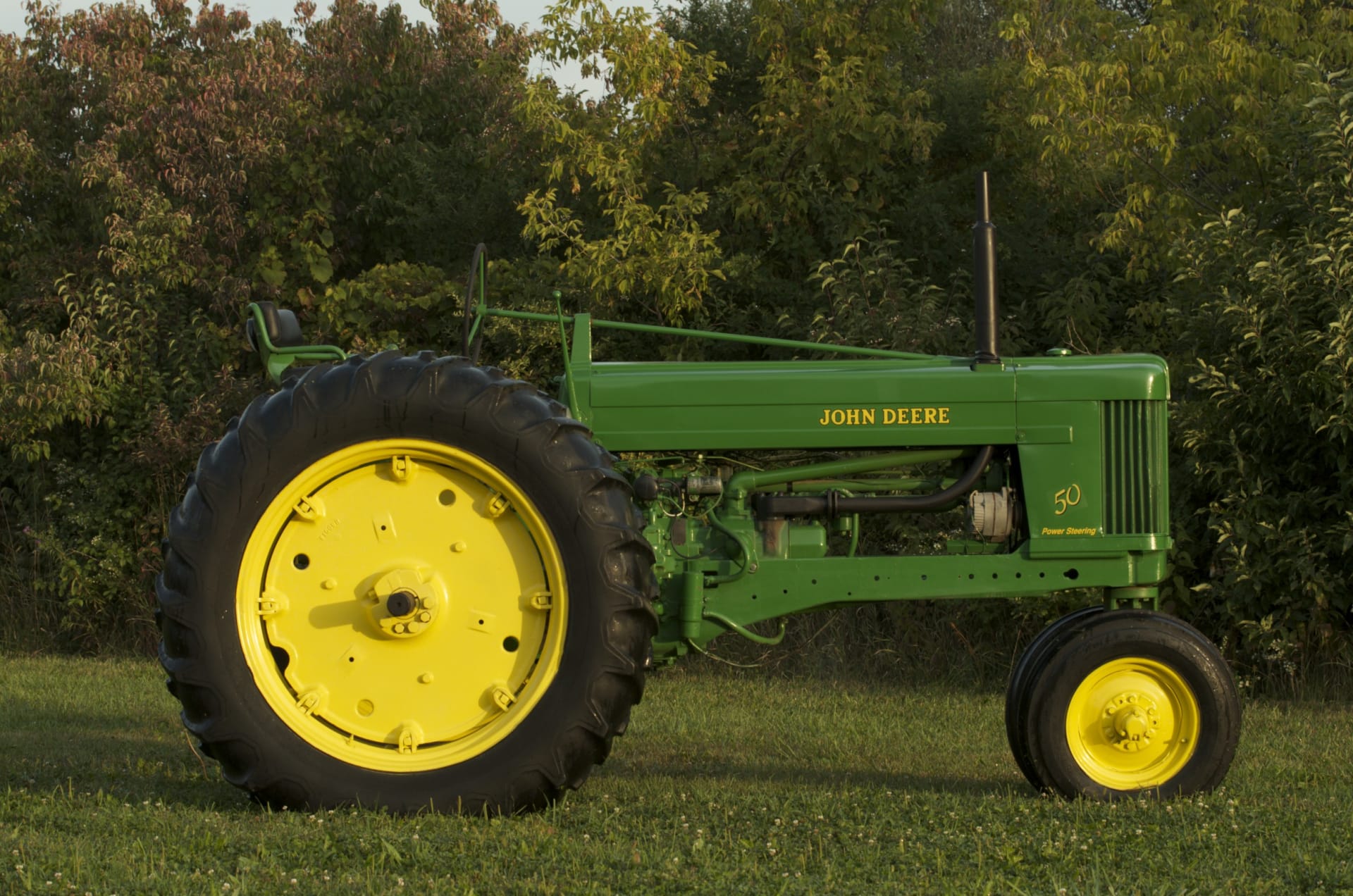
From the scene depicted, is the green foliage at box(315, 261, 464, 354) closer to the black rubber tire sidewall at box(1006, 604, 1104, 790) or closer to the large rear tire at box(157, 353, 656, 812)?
the large rear tire at box(157, 353, 656, 812)

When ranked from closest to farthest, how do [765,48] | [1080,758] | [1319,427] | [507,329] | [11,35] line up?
[1080,758] → [1319,427] → [507,329] → [765,48] → [11,35]

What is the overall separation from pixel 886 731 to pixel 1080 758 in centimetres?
171

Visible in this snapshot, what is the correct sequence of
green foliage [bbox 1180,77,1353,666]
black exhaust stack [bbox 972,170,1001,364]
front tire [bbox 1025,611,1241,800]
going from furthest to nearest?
green foliage [bbox 1180,77,1353,666], black exhaust stack [bbox 972,170,1001,364], front tire [bbox 1025,611,1241,800]

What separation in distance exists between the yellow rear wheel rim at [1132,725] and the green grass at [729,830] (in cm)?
17

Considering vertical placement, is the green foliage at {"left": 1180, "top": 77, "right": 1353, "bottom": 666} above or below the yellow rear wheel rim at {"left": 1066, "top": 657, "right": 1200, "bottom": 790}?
above

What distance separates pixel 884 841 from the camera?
417 cm

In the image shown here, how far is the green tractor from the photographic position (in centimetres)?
436

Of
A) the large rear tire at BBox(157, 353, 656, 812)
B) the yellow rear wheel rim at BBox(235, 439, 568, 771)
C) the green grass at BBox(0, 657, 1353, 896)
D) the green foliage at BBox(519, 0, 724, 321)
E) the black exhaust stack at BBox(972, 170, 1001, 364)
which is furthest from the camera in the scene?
the green foliage at BBox(519, 0, 724, 321)

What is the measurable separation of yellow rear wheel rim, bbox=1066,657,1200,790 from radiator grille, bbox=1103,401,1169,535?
0.50 meters

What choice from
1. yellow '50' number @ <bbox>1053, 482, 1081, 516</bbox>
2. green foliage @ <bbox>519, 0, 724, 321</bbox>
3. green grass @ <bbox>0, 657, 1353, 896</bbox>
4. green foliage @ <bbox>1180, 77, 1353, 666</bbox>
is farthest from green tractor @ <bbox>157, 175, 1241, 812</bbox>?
green foliage @ <bbox>519, 0, 724, 321</bbox>

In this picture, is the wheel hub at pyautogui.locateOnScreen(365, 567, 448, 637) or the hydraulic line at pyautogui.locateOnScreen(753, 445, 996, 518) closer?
the wheel hub at pyautogui.locateOnScreen(365, 567, 448, 637)

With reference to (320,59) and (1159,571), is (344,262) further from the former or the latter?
(1159,571)

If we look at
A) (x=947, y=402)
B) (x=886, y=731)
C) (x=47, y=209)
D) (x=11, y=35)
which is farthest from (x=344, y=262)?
(x=947, y=402)

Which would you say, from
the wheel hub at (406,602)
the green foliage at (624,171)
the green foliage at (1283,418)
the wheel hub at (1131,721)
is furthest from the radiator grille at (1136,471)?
the green foliage at (624,171)
